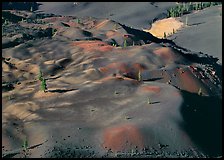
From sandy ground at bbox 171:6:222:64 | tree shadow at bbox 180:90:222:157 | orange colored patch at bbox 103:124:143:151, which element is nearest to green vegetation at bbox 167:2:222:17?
sandy ground at bbox 171:6:222:64

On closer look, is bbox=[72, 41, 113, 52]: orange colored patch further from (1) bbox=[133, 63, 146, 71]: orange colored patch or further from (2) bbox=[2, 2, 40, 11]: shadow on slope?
(2) bbox=[2, 2, 40, 11]: shadow on slope

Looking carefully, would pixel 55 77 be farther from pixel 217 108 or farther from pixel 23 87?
pixel 217 108

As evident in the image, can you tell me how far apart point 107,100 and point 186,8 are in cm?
4256

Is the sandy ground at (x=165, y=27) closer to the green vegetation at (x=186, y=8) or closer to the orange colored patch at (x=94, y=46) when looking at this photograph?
the green vegetation at (x=186, y=8)

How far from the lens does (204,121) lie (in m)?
29.3

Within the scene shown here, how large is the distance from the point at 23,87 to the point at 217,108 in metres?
16.0

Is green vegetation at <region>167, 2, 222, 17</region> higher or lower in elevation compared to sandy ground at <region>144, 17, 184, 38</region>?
higher

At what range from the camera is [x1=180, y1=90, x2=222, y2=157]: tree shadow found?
26.7m

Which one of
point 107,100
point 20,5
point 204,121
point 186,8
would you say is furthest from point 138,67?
point 20,5

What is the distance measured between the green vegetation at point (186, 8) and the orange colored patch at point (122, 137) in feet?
144

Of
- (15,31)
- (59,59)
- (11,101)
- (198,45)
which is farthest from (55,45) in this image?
(198,45)

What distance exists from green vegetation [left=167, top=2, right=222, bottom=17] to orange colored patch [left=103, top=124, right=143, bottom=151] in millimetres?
43935

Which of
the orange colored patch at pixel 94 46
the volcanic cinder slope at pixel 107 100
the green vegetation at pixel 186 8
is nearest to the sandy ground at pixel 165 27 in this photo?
the green vegetation at pixel 186 8

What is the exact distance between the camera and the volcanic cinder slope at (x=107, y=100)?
84.0 ft
